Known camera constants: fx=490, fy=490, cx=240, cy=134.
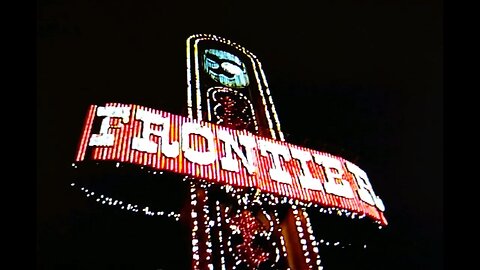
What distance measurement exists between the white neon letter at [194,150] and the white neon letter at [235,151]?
10.1 inches

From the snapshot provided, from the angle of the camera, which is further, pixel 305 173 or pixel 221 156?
pixel 305 173

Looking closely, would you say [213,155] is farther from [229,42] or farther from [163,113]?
[229,42]

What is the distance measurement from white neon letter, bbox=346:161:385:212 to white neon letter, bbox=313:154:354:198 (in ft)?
1.09

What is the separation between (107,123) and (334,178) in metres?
5.26

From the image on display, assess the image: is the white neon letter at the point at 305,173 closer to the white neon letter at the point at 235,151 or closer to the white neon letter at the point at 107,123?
the white neon letter at the point at 235,151

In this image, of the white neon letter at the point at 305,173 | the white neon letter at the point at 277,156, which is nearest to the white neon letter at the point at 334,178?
the white neon letter at the point at 305,173

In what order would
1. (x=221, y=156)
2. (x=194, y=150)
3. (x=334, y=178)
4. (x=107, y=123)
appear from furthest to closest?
1. (x=334, y=178)
2. (x=221, y=156)
3. (x=194, y=150)
4. (x=107, y=123)

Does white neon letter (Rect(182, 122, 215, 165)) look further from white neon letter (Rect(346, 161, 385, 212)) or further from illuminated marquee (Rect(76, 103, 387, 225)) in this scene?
white neon letter (Rect(346, 161, 385, 212))

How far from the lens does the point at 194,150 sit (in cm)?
980

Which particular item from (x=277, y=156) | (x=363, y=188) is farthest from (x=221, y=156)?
(x=363, y=188)

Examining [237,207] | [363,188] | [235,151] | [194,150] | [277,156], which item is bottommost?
[237,207]

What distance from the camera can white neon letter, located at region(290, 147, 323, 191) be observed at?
35.4ft

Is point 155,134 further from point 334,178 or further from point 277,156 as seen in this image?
point 334,178

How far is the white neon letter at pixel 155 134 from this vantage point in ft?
30.3
